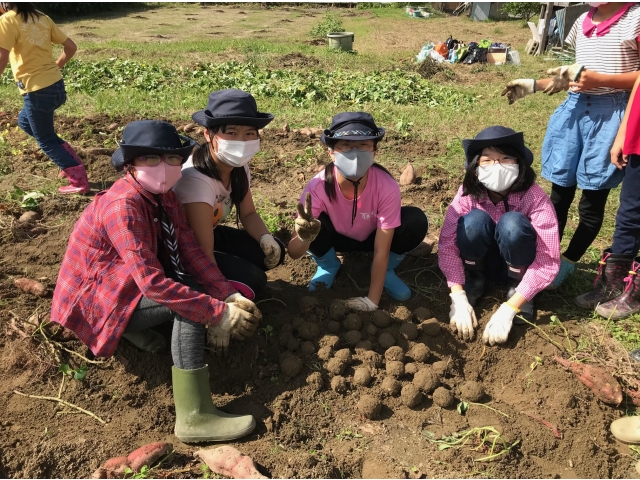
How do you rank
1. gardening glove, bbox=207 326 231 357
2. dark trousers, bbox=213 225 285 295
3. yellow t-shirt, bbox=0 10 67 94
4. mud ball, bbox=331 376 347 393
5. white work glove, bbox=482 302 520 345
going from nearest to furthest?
gardening glove, bbox=207 326 231 357, mud ball, bbox=331 376 347 393, white work glove, bbox=482 302 520 345, dark trousers, bbox=213 225 285 295, yellow t-shirt, bbox=0 10 67 94

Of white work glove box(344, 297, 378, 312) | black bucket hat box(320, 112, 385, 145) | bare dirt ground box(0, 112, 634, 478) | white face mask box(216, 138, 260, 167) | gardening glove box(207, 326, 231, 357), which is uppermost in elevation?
black bucket hat box(320, 112, 385, 145)

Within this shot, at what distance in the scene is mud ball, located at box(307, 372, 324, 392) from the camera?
2.51m

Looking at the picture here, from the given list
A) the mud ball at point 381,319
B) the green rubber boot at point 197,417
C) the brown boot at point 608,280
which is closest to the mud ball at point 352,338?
the mud ball at point 381,319

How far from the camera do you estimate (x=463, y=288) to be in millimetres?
3105

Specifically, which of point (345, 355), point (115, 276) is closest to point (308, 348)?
point (345, 355)

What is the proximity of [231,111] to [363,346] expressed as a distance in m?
1.35

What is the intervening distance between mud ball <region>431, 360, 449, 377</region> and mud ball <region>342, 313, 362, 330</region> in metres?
0.43

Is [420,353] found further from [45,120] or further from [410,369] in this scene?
[45,120]

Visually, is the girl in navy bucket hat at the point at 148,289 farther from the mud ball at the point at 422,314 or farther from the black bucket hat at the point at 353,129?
the mud ball at the point at 422,314

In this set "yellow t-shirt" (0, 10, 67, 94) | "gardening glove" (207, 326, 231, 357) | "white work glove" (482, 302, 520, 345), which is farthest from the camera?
"yellow t-shirt" (0, 10, 67, 94)

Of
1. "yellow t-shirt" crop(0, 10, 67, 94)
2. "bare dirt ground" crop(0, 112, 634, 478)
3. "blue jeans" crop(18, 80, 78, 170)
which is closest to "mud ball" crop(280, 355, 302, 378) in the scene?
"bare dirt ground" crop(0, 112, 634, 478)

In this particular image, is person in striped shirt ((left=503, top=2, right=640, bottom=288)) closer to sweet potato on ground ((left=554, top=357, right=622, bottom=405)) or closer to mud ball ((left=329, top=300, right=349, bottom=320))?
sweet potato on ground ((left=554, top=357, right=622, bottom=405))

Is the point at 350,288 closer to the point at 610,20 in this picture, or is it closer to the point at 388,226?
the point at 388,226

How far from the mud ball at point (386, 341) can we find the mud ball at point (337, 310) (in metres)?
0.25
